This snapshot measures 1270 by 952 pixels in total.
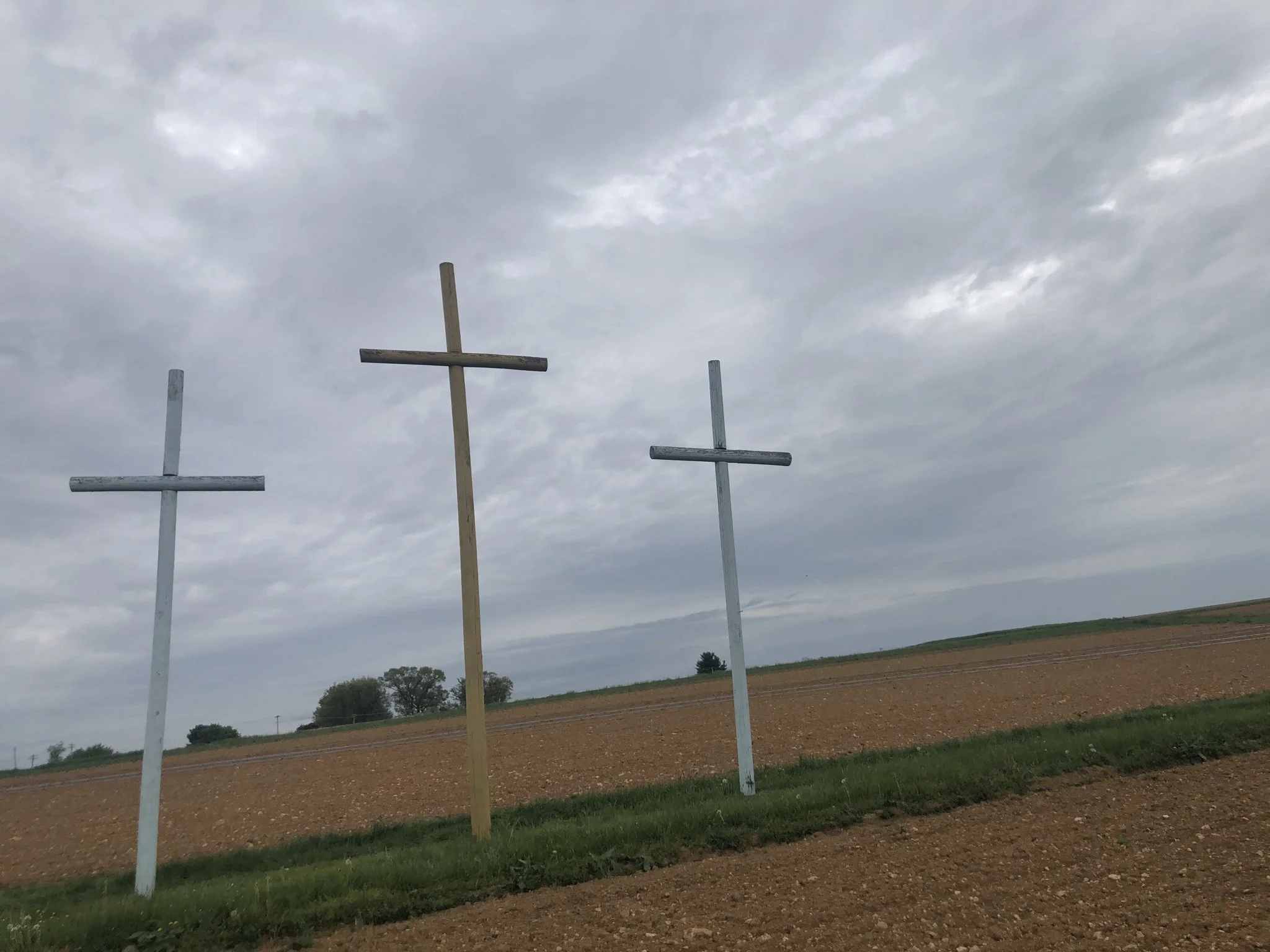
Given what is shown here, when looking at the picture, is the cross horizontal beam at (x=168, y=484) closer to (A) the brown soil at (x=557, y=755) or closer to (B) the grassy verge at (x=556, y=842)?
(B) the grassy verge at (x=556, y=842)

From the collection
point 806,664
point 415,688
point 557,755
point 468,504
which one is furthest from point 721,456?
point 415,688

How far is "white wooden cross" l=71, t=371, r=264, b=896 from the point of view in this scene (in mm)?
9148

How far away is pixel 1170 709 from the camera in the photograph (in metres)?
16.3

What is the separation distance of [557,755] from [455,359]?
43.8 feet

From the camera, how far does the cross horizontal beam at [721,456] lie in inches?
466

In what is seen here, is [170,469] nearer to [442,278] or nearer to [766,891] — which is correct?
[442,278]

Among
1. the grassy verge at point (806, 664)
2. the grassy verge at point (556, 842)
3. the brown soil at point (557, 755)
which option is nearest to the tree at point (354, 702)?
the grassy verge at point (806, 664)

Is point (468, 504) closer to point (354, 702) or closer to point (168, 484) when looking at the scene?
point (168, 484)

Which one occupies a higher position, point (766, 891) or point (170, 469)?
point (170, 469)

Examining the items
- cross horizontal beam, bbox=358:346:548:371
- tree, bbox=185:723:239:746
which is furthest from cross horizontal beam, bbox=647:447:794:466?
tree, bbox=185:723:239:746

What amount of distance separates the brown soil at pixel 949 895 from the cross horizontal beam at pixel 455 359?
617cm

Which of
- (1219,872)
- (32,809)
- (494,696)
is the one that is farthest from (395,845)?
(494,696)

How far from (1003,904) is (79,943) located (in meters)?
7.54

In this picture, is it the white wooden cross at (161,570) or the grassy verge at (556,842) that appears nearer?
the grassy verge at (556,842)
